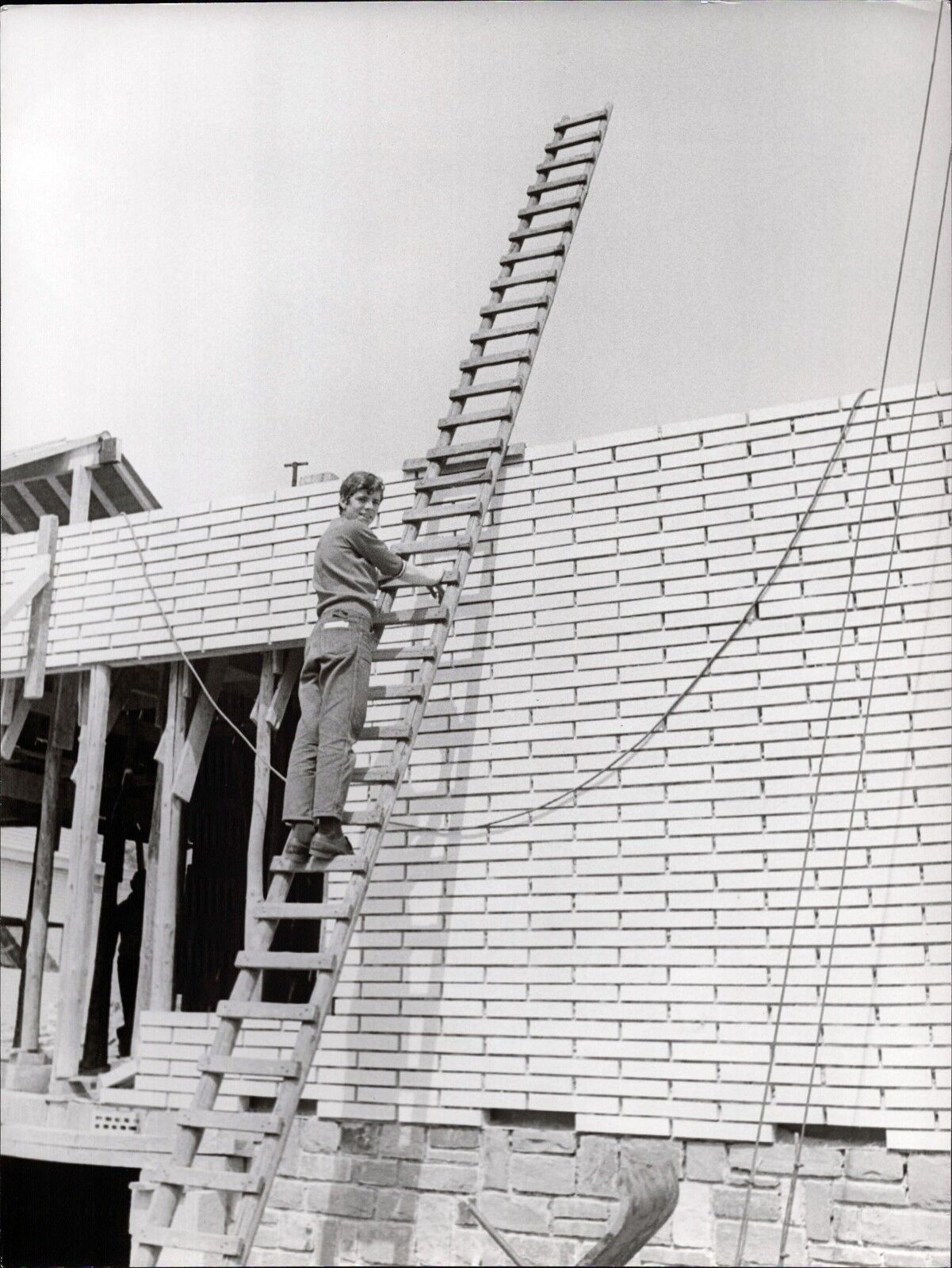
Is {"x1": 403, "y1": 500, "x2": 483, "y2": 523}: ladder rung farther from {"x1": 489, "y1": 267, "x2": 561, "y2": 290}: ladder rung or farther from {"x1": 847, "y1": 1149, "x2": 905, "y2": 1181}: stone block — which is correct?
{"x1": 847, "y1": 1149, "x2": 905, "y2": 1181}: stone block

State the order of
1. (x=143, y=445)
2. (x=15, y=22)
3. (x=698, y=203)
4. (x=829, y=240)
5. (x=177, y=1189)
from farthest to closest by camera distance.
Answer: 1. (x=143, y=445)
2. (x=15, y=22)
3. (x=698, y=203)
4. (x=829, y=240)
5. (x=177, y=1189)

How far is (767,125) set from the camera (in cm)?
659

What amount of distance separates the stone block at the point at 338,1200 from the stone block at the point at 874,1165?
93.2 inches

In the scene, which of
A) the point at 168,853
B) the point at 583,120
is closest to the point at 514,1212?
the point at 168,853

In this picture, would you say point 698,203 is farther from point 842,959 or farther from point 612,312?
point 842,959

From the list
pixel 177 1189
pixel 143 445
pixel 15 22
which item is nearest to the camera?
pixel 177 1189

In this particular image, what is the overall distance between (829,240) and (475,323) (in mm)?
2030

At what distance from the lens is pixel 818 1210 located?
18.6 ft

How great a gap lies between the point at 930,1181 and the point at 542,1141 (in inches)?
69.3

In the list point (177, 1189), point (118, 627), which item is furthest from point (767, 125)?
point (177, 1189)

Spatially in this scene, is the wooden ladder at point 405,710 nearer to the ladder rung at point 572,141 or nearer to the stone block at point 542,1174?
the ladder rung at point 572,141

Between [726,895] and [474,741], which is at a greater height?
[474,741]

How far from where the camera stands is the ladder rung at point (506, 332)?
7.02 meters

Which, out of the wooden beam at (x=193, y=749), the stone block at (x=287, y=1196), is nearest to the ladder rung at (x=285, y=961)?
the stone block at (x=287, y=1196)
